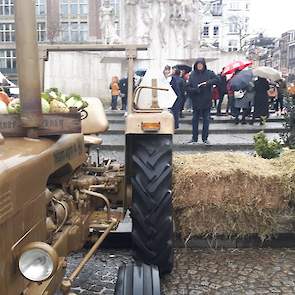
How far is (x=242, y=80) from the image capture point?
516 inches

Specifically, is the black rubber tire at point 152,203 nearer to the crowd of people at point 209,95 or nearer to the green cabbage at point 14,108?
the green cabbage at point 14,108

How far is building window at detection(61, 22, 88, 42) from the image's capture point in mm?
63312

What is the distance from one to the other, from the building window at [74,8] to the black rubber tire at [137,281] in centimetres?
6287

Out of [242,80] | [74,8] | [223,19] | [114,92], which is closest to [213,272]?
[242,80]

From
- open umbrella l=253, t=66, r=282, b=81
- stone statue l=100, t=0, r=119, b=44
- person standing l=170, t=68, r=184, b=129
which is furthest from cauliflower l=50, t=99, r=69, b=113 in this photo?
stone statue l=100, t=0, r=119, b=44

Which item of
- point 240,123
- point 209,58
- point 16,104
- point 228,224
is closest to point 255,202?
point 228,224

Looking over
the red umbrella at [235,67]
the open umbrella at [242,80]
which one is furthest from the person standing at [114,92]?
the open umbrella at [242,80]

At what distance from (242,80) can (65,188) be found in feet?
35.4

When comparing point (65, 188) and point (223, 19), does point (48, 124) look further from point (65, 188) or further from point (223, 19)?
point (223, 19)

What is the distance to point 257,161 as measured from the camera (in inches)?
186

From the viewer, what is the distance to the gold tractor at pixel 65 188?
1.84 m

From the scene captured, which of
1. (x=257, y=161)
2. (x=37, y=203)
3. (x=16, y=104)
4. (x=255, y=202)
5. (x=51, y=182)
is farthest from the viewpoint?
(x=257, y=161)

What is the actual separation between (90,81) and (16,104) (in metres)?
20.9

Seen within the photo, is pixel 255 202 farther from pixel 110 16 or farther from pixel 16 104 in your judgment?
pixel 110 16
